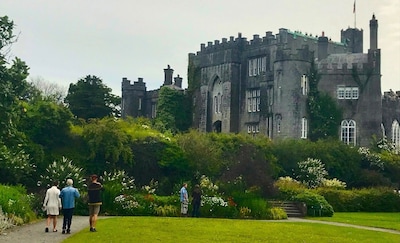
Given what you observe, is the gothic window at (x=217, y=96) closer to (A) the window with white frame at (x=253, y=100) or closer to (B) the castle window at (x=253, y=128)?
(A) the window with white frame at (x=253, y=100)

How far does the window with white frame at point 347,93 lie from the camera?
60.4 meters

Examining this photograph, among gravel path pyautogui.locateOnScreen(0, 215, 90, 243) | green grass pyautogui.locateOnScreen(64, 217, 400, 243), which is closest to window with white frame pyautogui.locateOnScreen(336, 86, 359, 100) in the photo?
green grass pyautogui.locateOnScreen(64, 217, 400, 243)

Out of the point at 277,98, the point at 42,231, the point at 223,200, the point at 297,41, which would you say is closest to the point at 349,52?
the point at 297,41

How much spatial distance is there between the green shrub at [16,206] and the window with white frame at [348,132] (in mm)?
39079

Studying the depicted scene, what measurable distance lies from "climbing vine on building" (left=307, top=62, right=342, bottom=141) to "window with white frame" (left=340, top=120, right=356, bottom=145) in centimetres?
81

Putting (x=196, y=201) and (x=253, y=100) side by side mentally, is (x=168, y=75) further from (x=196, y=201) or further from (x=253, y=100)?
(x=196, y=201)

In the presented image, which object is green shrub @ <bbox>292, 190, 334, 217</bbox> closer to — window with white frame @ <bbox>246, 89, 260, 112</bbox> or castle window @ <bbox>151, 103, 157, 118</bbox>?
window with white frame @ <bbox>246, 89, 260, 112</bbox>

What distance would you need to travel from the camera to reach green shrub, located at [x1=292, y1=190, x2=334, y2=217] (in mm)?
35906

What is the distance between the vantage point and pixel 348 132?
6028 centimetres

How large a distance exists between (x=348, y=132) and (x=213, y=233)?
1648 inches

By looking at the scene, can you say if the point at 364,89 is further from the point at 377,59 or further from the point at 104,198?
the point at 104,198

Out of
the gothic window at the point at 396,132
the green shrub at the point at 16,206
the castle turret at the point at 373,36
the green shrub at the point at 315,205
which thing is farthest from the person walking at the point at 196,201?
the gothic window at the point at 396,132

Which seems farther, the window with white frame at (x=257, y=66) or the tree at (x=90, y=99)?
the window with white frame at (x=257, y=66)

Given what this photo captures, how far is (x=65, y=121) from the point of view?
4009 cm
